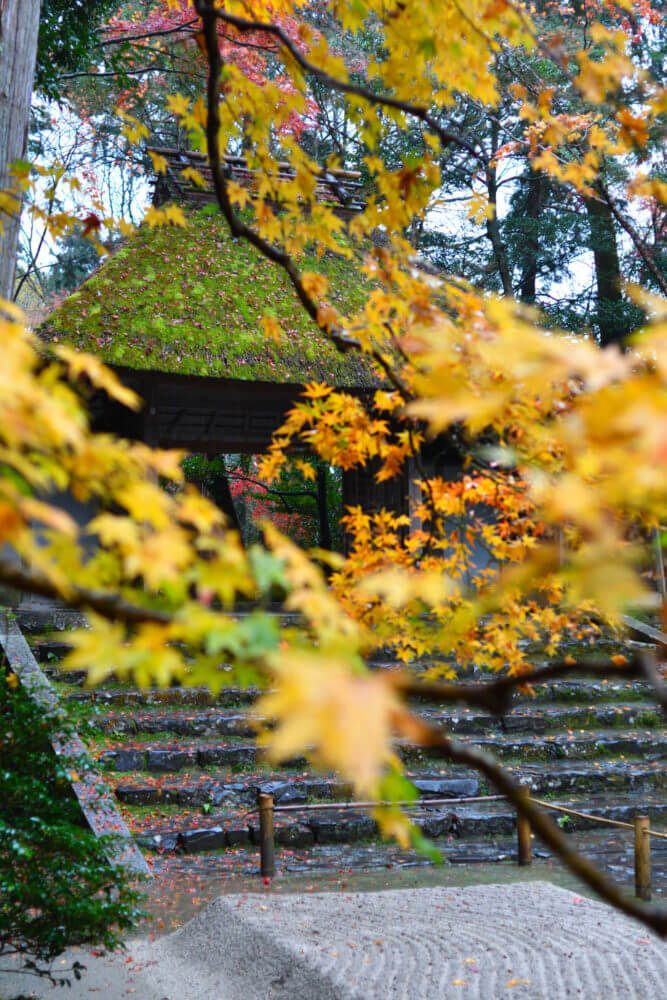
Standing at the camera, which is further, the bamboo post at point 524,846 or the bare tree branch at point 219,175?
the bamboo post at point 524,846

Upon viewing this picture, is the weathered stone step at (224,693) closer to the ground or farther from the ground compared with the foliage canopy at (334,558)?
closer to the ground

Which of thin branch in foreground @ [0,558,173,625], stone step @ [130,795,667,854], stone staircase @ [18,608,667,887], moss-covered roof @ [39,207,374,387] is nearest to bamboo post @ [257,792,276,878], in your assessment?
stone staircase @ [18,608,667,887]

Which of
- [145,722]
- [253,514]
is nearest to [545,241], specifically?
[253,514]

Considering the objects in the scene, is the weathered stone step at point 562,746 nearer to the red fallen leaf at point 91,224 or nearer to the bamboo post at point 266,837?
the bamboo post at point 266,837

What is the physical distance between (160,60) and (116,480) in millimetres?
15893

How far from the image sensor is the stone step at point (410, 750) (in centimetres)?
630

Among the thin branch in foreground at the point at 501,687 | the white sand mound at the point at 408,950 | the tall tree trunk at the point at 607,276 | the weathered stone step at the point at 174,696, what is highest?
the tall tree trunk at the point at 607,276

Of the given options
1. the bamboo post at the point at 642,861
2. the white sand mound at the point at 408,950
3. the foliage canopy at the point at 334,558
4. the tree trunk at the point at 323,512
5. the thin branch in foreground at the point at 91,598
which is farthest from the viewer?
the tree trunk at the point at 323,512

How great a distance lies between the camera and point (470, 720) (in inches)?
298

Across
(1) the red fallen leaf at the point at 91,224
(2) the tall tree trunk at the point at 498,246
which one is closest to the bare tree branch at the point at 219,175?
(1) the red fallen leaf at the point at 91,224

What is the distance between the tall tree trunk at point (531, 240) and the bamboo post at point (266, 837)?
12.5 metres

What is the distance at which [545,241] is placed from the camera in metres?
15.1

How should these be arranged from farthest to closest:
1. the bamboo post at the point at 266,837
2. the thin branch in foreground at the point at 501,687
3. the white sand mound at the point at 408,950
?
A: the bamboo post at the point at 266,837, the white sand mound at the point at 408,950, the thin branch in foreground at the point at 501,687

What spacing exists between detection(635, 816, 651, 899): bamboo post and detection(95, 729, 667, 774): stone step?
234 cm
